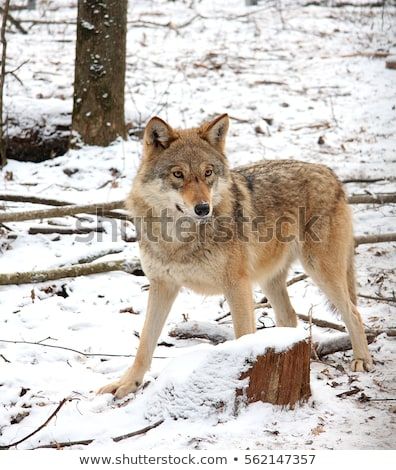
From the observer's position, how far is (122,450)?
11.5 feet

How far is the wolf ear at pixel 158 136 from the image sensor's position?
470 cm

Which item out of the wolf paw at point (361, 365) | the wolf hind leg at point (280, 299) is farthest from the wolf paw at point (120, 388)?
the wolf paw at point (361, 365)

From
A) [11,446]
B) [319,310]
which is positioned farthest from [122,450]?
[319,310]

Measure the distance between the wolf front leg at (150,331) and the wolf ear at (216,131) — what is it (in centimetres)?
118

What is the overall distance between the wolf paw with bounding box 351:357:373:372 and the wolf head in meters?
1.71

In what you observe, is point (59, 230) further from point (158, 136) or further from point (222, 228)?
point (222, 228)

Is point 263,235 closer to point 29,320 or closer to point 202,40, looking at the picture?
point 29,320

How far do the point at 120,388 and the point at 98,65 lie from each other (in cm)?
572

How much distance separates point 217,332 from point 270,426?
1.71 metres

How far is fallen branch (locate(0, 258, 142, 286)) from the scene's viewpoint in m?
6.01

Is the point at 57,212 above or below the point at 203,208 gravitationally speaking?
below

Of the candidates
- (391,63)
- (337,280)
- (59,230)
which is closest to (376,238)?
(337,280)

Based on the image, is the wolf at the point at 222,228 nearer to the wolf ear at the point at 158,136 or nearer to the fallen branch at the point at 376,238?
the wolf ear at the point at 158,136

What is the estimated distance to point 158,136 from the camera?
4738 mm
